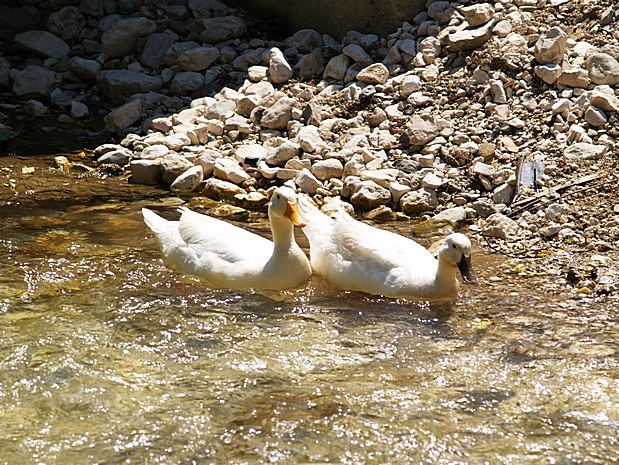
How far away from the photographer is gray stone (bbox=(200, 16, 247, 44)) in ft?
36.5

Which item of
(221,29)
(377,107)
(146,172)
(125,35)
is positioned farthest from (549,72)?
(125,35)

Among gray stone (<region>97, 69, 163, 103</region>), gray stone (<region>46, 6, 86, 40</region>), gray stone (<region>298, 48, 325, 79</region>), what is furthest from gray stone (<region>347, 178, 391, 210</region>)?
gray stone (<region>46, 6, 86, 40</region>)

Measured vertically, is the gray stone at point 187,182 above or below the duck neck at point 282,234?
below

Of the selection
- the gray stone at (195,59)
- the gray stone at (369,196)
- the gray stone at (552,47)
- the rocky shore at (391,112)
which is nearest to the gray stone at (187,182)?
the rocky shore at (391,112)

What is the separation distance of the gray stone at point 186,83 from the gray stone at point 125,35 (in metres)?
1.17

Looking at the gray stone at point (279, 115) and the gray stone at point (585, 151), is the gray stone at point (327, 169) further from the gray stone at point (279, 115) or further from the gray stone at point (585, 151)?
the gray stone at point (585, 151)

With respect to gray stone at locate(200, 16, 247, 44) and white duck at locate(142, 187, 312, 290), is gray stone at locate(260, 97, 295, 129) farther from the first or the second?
white duck at locate(142, 187, 312, 290)

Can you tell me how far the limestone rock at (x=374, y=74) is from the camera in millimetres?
Answer: 9273

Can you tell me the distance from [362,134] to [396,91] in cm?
77

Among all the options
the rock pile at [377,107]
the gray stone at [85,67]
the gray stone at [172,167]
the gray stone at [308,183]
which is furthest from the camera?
the gray stone at [85,67]

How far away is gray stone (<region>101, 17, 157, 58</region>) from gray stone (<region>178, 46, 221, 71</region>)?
95cm

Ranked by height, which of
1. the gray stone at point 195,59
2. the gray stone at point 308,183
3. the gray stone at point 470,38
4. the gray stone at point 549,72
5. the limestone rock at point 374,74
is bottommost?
the gray stone at point 308,183

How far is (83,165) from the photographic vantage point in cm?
903

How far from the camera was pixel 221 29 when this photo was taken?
36.6 feet
